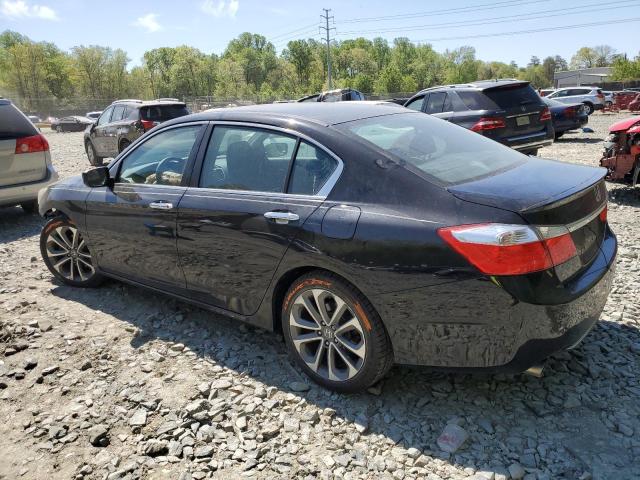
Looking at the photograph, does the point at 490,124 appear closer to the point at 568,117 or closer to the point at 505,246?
the point at 505,246

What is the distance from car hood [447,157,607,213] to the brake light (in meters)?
0.13

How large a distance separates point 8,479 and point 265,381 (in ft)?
4.66

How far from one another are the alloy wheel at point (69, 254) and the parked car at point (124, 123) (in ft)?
27.9

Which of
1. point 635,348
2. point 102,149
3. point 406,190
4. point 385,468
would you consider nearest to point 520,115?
point 635,348

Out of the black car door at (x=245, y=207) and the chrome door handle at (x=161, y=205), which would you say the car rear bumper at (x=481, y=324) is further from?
the chrome door handle at (x=161, y=205)

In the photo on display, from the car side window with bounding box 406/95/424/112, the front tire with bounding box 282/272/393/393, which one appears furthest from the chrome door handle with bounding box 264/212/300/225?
the car side window with bounding box 406/95/424/112

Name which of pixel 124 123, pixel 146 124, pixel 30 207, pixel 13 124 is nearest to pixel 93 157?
pixel 124 123

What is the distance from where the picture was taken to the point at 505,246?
2.35 meters

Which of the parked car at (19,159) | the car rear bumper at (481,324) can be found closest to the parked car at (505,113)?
the car rear bumper at (481,324)

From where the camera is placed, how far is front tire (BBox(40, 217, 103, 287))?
4.77 metres

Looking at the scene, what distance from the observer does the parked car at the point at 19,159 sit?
7.14 meters

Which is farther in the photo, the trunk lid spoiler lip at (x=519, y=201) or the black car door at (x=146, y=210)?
the black car door at (x=146, y=210)

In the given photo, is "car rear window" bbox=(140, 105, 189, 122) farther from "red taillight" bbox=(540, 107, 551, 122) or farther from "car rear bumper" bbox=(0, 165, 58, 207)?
"red taillight" bbox=(540, 107, 551, 122)

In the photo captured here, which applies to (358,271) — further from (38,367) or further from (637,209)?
(637,209)
